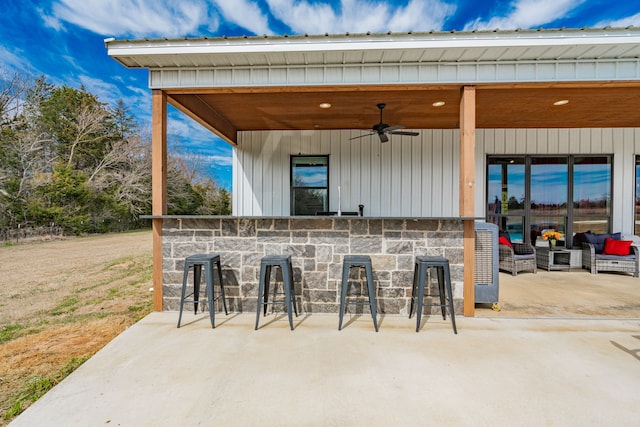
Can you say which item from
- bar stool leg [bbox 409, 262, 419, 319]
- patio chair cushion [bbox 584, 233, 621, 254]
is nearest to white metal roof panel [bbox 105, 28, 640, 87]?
bar stool leg [bbox 409, 262, 419, 319]

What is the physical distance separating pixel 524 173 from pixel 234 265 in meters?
5.96

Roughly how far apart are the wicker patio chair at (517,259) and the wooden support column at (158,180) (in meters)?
5.36

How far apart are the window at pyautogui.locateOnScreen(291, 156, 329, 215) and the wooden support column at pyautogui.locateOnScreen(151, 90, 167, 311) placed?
121 inches

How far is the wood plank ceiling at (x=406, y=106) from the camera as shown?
3365 mm

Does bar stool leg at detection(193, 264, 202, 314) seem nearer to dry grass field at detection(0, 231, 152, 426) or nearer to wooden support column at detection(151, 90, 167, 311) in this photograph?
wooden support column at detection(151, 90, 167, 311)

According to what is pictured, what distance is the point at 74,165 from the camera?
1263cm

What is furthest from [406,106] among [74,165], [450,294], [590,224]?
[74,165]

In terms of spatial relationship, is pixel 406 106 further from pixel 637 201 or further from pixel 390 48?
pixel 637 201

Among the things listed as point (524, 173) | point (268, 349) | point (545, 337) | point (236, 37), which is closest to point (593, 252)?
point (524, 173)

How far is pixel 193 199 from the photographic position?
16.3 metres

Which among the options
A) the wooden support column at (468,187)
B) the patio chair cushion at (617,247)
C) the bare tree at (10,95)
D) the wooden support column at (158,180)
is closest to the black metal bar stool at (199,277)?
the wooden support column at (158,180)

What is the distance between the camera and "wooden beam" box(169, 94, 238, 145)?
3775 millimetres

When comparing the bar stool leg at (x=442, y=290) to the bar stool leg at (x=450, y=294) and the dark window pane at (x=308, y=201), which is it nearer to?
the bar stool leg at (x=450, y=294)

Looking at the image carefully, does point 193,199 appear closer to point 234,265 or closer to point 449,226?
point 234,265
